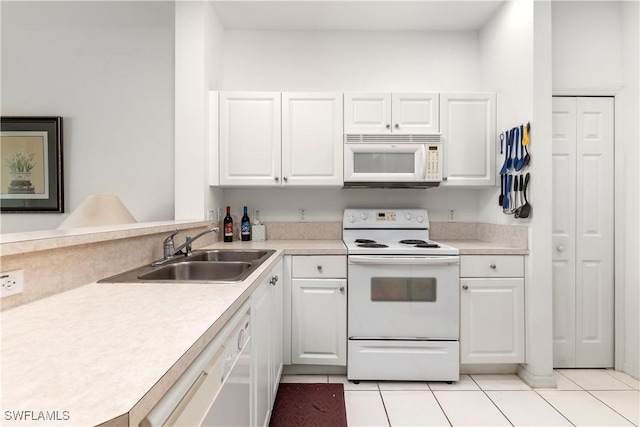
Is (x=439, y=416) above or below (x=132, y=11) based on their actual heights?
below

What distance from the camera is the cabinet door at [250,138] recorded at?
2.51 metres

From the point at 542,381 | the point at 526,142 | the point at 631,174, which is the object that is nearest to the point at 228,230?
the point at 526,142

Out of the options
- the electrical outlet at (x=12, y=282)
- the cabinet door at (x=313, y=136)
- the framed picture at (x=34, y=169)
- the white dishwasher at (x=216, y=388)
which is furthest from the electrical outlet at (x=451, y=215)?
the framed picture at (x=34, y=169)

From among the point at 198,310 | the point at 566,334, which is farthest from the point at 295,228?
the point at 566,334

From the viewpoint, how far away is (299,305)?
218 cm

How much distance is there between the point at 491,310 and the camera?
2172mm

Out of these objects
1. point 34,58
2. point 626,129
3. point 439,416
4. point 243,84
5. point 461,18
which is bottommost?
point 439,416

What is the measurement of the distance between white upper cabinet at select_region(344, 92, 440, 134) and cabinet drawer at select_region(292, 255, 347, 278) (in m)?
1.03

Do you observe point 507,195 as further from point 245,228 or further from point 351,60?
point 245,228

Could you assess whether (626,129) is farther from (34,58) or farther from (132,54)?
(34,58)

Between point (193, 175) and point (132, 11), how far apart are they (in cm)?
161

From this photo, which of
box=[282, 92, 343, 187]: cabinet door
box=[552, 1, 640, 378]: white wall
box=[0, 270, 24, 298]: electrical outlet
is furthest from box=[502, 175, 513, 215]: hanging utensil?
box=[0, 270, 24, 298]: electrical outlet

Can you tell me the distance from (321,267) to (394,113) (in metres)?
1.35

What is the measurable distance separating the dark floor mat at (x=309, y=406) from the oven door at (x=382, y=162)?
1485 millimetres
